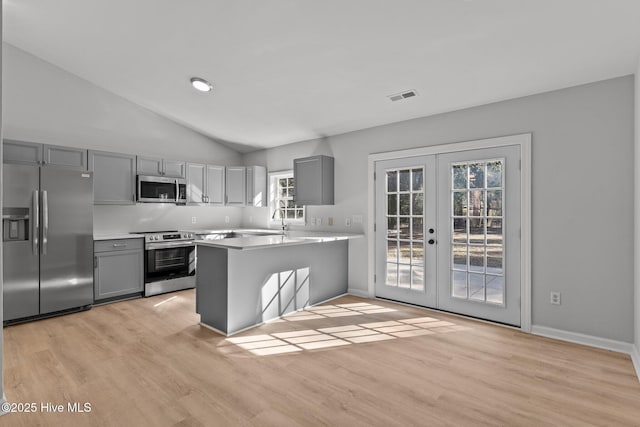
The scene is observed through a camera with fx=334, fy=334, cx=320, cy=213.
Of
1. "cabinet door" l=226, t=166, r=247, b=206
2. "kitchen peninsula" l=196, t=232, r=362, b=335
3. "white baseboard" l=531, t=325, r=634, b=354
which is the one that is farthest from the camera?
"cabinet door" l=226, t=166, r=247, b=206

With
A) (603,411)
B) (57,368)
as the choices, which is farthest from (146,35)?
(603,411)

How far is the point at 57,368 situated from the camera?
2.56 metres

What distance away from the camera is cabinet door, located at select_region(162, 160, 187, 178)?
5.07 meters

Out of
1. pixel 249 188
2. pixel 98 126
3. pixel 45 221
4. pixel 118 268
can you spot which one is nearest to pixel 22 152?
pixel 45 221

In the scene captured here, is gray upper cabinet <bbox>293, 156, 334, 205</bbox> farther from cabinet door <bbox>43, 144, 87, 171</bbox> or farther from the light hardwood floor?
cabinet door <bbox>43, 144, 87, 171</bbox>

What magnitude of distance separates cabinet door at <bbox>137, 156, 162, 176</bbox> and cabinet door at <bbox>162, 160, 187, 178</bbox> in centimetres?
8

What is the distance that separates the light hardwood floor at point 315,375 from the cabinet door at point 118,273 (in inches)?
28.1

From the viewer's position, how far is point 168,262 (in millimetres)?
4836

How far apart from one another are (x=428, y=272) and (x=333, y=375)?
2004 millimetres

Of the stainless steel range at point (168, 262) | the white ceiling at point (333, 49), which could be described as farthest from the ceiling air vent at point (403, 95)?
the stainless steel range at point (168, 262)

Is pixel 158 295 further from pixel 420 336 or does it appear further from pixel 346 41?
pixel 346 41

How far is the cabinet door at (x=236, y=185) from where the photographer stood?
582 centimetres

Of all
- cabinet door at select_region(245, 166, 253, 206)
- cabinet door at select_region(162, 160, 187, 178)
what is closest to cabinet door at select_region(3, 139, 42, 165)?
cabinet door at select_region(162, 160, 187, 178)

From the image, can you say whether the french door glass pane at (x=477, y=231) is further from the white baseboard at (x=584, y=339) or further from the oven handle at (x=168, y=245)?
the oven handle at (x=168, y=245)
